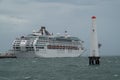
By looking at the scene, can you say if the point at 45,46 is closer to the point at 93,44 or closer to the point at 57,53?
the point at 57,53

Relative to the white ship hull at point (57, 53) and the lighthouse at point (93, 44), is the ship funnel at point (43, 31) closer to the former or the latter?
the white ship hull at point (57, 53)

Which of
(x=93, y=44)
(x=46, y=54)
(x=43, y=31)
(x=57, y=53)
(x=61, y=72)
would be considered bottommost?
(x=61, y=72)

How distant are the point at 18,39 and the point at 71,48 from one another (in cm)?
1866

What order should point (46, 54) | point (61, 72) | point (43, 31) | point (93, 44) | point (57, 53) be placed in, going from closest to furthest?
1. point (61, 72)
2. point (93, 44)
3. point (46, 54)
4. point (57, 53)
5. point (43, 31)

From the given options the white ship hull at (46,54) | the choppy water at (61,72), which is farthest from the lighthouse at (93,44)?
the white ship hull at (46,54)

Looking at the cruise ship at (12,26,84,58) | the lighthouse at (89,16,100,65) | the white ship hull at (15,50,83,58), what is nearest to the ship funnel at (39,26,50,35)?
the cruise ship at (12,26,84,58)

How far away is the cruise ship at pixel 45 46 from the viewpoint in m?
118

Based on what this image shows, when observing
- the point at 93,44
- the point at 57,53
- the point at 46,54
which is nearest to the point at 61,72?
the point at 93,44

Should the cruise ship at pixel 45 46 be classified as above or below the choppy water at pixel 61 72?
above

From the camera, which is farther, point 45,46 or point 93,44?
point 45,46

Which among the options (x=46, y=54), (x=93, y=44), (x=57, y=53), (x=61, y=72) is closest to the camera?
(x=61, y=72)

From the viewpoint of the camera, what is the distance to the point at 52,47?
4747 inches

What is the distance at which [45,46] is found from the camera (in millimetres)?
118562

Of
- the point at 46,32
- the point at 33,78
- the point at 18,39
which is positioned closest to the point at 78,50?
the point at 46,32
